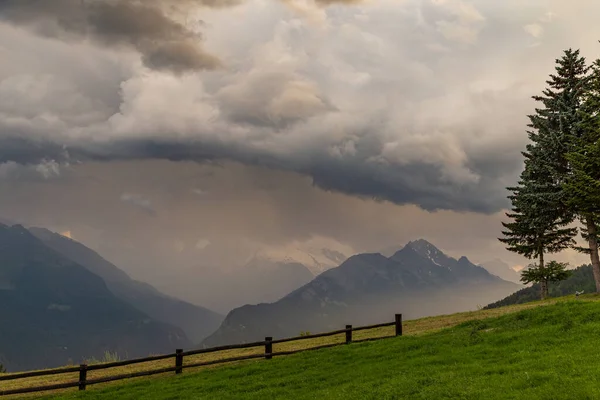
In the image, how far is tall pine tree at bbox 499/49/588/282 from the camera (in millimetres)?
43969

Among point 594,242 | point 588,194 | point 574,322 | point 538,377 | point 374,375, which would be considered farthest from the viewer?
point 594,242

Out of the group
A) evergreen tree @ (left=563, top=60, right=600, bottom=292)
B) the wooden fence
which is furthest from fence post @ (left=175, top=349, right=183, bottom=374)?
evergreen tree @ (left=563, top=60, right=600, bottom=292)

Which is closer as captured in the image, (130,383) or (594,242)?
(130,383)

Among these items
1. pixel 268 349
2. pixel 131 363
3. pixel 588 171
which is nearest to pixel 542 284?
pixel 588 171

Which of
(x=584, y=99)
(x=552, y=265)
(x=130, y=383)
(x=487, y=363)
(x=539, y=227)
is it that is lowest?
(x=130, y=383)

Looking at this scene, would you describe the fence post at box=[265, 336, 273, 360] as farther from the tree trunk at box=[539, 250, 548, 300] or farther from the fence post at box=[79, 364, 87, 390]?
the tree trunk at box=[539, 250, 548, 300]

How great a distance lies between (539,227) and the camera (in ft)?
150

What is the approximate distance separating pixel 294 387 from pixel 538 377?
8.48 m

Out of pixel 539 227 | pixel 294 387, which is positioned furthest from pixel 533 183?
pixel 294 387

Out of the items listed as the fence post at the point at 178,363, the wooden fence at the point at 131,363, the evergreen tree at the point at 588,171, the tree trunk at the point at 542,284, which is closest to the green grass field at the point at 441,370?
the fence post at the point at 178,363

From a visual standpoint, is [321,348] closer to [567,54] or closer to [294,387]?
[294,387]

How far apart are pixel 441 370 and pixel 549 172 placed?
36.2m

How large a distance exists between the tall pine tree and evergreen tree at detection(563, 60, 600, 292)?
4.13ft

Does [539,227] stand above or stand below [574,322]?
above
